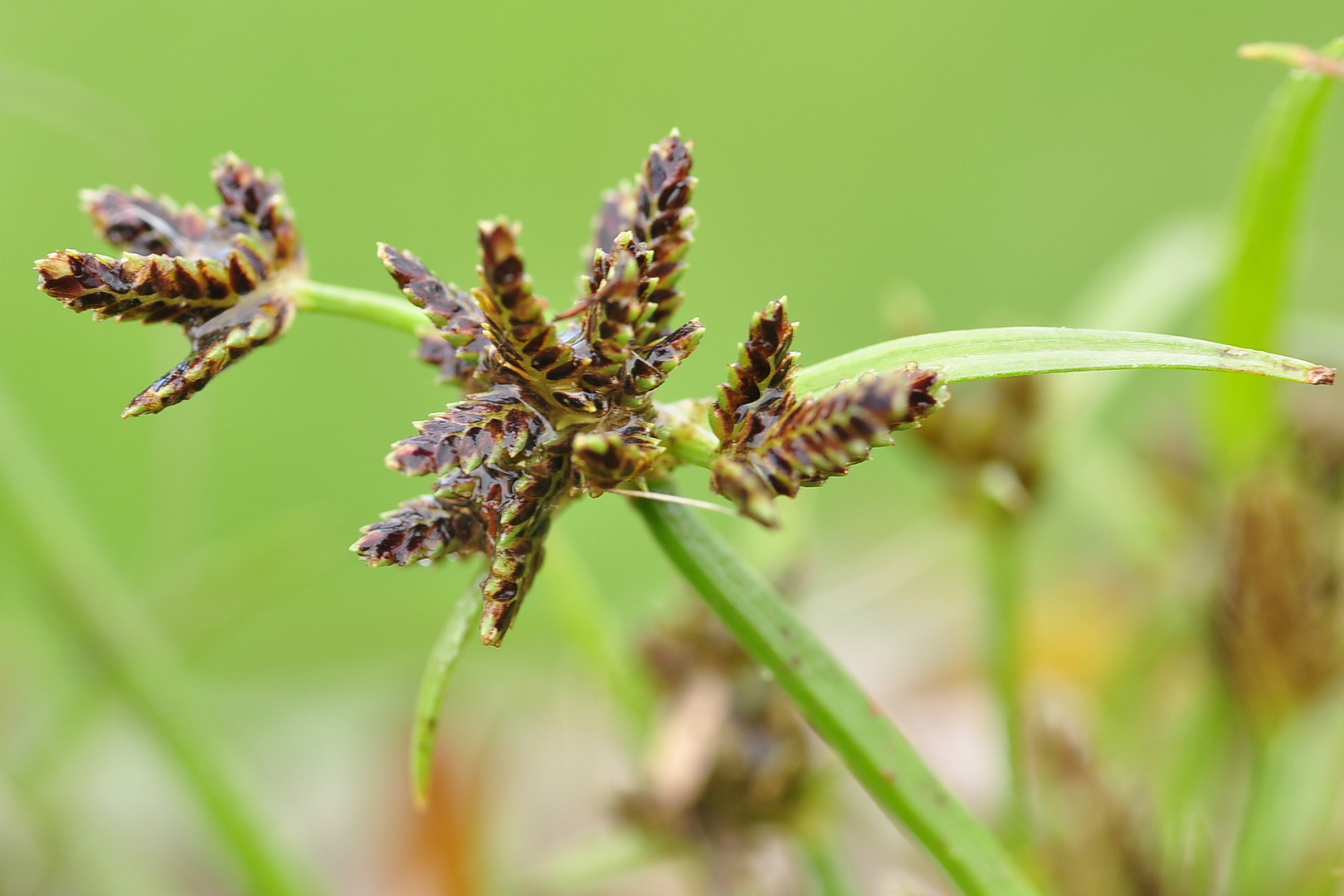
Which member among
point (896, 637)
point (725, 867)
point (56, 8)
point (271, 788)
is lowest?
point (896, 637)

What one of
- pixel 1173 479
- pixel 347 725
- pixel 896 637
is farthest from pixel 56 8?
pixel 1173 479

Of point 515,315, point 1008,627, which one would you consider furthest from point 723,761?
point 515,315

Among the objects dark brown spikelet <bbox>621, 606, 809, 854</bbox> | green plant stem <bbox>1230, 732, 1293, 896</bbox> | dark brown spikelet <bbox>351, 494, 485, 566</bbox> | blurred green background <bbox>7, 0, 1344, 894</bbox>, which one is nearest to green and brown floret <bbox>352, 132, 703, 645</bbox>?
dark brown spikelet <bbox>351, 494, 485, 566</bbox>

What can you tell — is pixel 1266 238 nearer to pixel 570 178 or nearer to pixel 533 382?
pixel 533 382

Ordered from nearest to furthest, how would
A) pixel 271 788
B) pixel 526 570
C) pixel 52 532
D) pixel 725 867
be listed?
pixel 526 570, pixel 725 867, pixel 52 532, pixel 271 788

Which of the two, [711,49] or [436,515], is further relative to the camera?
[711,49]

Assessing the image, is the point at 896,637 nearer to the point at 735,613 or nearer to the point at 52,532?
the point at 52,532
